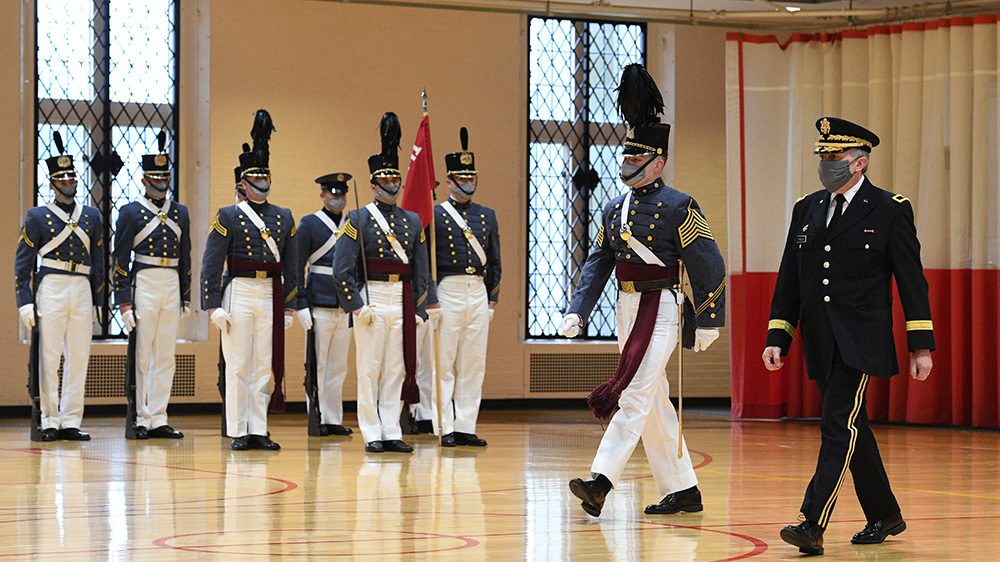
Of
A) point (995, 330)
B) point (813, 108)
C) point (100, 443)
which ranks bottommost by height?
point (100, 443)

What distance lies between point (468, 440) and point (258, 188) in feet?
6.98

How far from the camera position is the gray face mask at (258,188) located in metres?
9.32

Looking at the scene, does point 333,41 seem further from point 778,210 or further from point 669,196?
point 669,196

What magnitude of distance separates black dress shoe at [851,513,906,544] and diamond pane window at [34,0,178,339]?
8.07 metres

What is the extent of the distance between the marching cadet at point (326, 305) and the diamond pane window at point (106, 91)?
2.40 meters

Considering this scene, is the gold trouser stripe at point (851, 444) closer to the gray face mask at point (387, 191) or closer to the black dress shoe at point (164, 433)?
the gray face mask at point (387, 191)

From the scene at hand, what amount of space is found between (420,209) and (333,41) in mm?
3538

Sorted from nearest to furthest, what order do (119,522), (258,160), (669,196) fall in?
(119,522) → (669,196) → (258,160)

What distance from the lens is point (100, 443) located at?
954 centimetres

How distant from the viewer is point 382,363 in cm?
885

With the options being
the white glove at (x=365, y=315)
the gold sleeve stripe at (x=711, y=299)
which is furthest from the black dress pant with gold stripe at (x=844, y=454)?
the white glove at (x=365, y=315)

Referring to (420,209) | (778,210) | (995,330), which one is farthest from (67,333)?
(995,330)

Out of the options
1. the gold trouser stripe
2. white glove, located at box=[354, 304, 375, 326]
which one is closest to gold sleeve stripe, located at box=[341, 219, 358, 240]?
white glove, located at box=[354, 304, 375, 326]

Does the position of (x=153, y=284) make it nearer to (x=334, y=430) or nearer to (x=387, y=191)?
(x=334, y=430)
